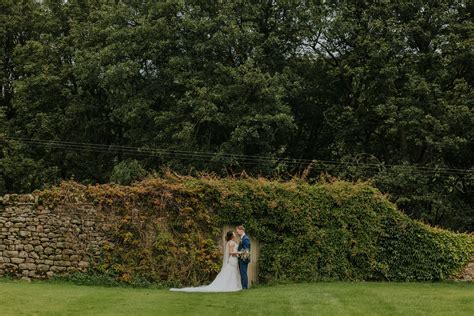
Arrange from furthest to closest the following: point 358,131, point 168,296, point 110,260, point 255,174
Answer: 1. point 358,131
2. point 255,174
3. point 110,260
4. point 168,296

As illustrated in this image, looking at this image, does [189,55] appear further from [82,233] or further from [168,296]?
[168,296]

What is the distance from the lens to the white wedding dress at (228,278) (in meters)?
15.1

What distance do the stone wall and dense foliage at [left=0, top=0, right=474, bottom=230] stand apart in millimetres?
9425

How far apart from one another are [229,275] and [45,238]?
5.50 m

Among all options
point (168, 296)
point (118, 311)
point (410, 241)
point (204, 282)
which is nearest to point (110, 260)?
point (204, 282)

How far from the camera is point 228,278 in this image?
15.3 metres

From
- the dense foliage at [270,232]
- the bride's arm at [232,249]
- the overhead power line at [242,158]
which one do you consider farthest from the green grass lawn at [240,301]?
the overhead power line at [242,158]

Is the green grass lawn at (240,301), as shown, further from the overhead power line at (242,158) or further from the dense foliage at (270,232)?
the overhead power line at (242,158)

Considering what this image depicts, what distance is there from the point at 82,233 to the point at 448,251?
11.2 m

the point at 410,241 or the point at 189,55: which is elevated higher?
the point at 189,55

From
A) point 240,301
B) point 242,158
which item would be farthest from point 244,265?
point 242,158

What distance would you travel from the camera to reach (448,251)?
57.7 ft

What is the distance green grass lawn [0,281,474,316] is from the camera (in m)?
10.6

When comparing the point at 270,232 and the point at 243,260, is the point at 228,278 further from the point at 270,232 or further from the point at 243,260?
the point at 270,232
